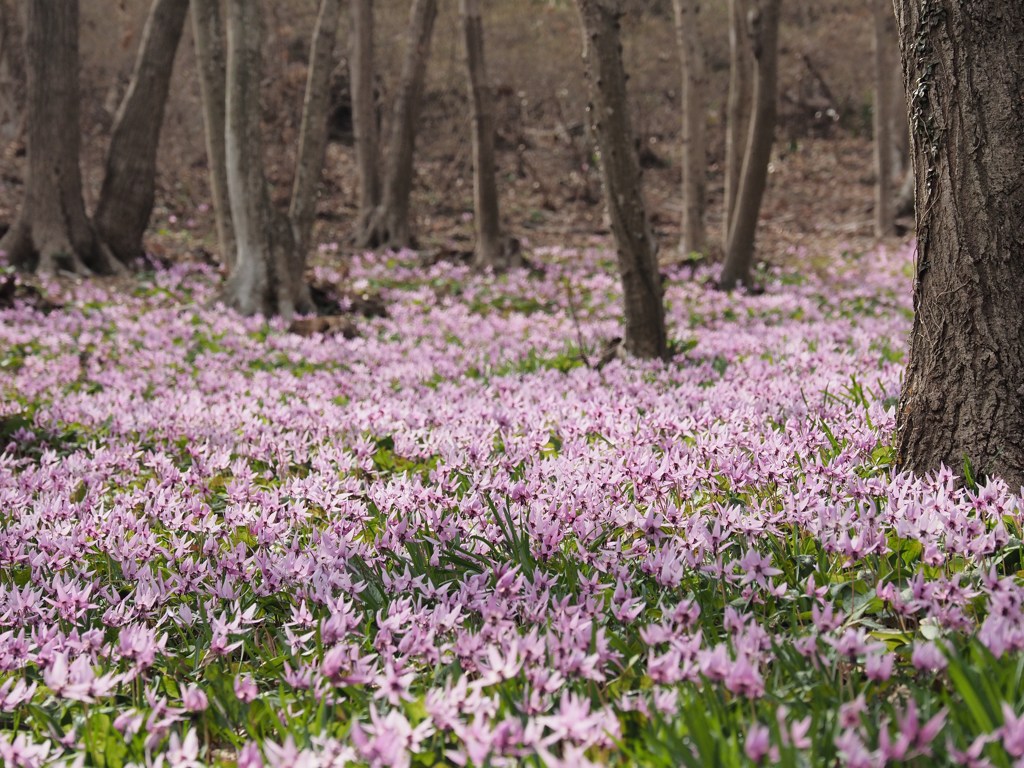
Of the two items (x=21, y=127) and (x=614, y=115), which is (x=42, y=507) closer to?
(x=614, y=115)

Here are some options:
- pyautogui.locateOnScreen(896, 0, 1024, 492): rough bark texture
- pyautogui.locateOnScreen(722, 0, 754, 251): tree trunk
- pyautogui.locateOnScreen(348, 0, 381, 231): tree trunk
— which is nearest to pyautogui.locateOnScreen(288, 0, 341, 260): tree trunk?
pyautogui.locateOnScreen(348, 0, 381, 231): tree trunk

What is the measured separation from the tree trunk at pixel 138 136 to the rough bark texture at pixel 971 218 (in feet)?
42.2

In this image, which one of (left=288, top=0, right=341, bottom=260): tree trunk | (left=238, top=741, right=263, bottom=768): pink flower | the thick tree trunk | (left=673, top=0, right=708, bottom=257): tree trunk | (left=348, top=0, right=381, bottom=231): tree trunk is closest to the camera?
(left=238, top=741, right=263, bottom=768): pink flower

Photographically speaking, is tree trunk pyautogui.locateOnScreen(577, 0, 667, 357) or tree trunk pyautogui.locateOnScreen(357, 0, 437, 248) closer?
tree trunk pyautogui.locateOnScreen(577, 0, 667, 357)

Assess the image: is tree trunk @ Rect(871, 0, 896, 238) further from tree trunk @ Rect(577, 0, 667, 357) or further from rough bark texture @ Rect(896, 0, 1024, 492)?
rough bark texture @ Rect(896, 0, 1024, 492)

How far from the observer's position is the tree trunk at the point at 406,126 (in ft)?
51.8

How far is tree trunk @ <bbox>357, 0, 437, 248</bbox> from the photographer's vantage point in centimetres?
1577

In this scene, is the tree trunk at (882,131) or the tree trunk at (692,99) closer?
the tree trunk at (692,99)

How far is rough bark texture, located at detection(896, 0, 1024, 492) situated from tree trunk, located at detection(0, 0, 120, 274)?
12.2 meters

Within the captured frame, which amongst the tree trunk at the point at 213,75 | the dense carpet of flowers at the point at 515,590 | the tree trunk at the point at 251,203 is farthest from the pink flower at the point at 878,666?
the tree trunk at the point at 213,75

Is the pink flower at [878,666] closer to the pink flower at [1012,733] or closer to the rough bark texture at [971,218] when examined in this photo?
the pink flower at [1012,733]

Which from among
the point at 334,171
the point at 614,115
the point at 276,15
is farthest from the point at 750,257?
the point at 276,15

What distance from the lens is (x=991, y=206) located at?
2.95m

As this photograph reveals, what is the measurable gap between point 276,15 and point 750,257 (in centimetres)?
1669
